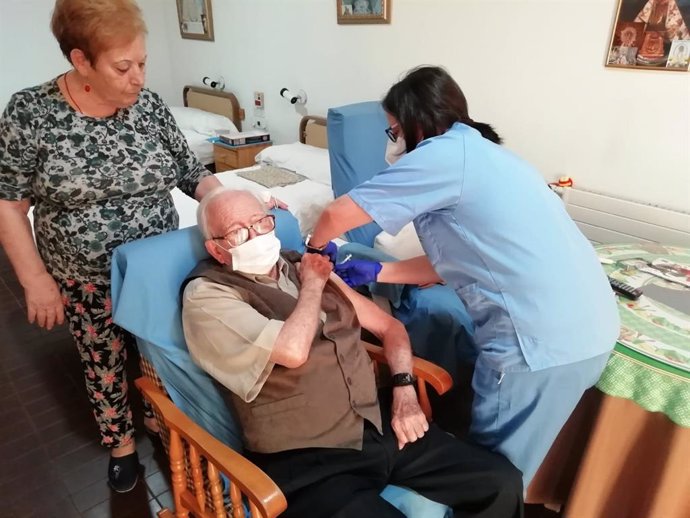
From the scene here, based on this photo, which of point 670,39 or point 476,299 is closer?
point 476,299

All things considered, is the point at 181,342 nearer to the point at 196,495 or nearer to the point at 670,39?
the point at 196,495

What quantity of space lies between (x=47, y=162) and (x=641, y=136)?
2212 mm

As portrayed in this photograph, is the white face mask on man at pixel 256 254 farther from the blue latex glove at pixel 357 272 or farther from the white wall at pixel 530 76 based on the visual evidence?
the white wall at pixel 530 76

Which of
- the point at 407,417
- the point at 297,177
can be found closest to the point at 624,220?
the point at 407,417

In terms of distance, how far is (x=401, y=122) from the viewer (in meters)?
1.26

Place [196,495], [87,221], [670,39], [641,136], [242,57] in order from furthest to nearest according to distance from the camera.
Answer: [242,57]
[641,136]
[670,39]
[87,221]
[196,495]

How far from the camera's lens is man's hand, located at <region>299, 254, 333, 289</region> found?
129 cm

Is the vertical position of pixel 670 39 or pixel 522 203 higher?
pixel 670 39

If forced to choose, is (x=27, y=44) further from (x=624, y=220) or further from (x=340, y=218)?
(x=624, y=220)

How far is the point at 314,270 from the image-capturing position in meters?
1.33

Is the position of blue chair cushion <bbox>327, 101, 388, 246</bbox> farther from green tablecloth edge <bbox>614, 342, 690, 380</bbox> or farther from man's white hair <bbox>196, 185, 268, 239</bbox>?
green tablecloth edge <bbox>614, 342, 690, 380</bbox>

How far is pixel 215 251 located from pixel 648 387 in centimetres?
114

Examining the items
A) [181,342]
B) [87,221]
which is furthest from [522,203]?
[87,221]

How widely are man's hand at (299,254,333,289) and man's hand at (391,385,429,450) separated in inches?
14.7
